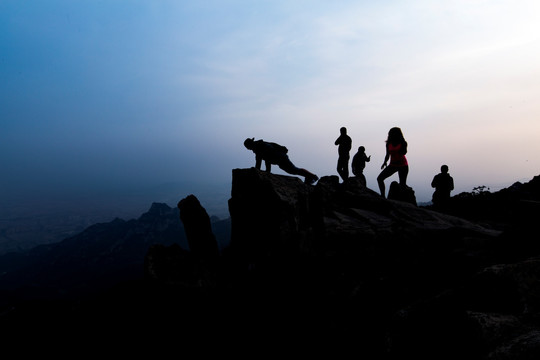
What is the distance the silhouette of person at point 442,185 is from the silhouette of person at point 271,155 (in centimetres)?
1262

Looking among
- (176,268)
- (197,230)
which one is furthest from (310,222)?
(197,230)

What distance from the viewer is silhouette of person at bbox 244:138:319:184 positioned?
49.9 feet

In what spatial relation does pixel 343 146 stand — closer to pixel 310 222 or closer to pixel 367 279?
pixel 310 222

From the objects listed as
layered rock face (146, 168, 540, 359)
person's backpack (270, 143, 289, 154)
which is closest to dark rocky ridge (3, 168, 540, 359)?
layered rock face (146, 168, 540, 359)

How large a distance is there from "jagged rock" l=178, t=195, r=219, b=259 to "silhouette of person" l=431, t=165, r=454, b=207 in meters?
17.4

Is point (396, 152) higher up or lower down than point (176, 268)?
higher up

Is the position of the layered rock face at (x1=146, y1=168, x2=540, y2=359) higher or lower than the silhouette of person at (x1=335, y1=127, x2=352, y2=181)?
lower

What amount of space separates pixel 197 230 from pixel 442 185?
63.2 feet

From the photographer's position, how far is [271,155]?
1522 centimetres

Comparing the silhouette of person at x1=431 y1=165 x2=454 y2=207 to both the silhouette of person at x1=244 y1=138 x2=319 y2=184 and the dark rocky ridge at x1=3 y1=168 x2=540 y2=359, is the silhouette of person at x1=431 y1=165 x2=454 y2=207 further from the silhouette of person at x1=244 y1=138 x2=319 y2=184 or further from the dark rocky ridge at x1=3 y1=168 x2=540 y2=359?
the silhouette of person at x1=244 y1=138 x2=319 y2=184

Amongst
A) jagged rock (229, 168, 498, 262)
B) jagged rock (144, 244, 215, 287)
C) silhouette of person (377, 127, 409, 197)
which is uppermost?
silhouette of person (377, 127, 409, 197)

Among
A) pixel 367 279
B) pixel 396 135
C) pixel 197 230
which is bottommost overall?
pixel 367 279

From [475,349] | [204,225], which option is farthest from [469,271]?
[204,225]

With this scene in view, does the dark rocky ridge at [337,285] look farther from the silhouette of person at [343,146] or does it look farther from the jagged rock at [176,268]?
the silhouette of person at [343,146]
